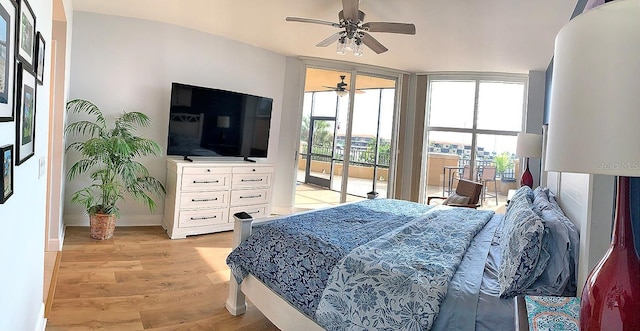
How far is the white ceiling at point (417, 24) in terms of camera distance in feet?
11.3

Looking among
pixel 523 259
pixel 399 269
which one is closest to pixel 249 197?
pixel 399 269

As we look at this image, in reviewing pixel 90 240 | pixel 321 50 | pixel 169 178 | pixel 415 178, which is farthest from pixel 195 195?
pixel 415 178

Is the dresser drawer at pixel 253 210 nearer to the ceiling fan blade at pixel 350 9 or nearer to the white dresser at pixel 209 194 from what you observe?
the white dresser at pixel 209 194

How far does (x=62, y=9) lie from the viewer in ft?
9.73

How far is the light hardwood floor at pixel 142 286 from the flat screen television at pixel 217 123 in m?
1.20

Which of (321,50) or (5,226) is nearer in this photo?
(5,226)

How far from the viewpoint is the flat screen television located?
439cm

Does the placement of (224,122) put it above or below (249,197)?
above

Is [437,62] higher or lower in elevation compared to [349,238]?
higher

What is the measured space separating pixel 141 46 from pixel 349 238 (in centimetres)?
369

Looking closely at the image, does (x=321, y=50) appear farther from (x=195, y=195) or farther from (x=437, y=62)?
(x=195, y=195)

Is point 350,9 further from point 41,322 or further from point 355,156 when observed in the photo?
point 355,156

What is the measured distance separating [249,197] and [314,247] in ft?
9.67

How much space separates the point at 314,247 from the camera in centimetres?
199
